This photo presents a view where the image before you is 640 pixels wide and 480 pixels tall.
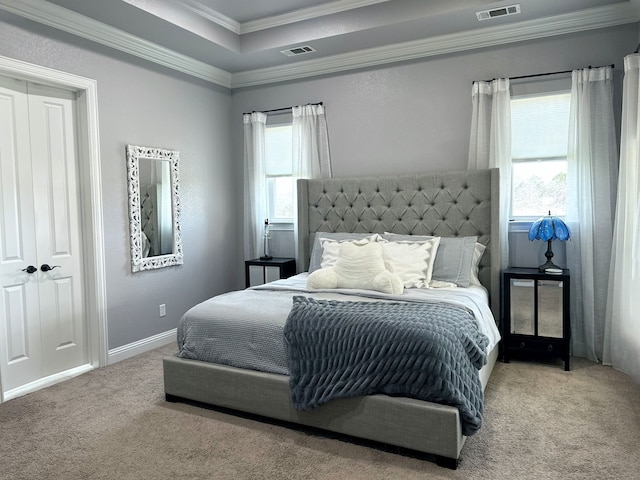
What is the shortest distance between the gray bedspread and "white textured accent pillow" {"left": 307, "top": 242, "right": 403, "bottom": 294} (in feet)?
2.00

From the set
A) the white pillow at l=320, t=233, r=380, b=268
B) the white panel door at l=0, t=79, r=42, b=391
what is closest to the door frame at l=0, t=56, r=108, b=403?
the white panel door at l=0, t=79, r=42, b=391

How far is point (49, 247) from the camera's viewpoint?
3.58 metres

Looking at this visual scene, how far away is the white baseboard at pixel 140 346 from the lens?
3990mm

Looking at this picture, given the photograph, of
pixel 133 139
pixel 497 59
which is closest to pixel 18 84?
pixel 133 139

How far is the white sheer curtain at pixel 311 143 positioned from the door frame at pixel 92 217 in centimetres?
184

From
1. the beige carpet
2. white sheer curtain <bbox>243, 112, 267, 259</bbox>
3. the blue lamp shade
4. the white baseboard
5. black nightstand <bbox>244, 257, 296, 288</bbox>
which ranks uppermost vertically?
white sheer curtain <bbox>243, 112, 267, 259</bbox>

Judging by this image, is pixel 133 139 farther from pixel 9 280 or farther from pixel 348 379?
pixel 348 379

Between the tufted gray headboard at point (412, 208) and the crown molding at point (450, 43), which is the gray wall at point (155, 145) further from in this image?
the tufted gray headboard at point (412, 208)

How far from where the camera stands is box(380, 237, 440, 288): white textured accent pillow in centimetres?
366

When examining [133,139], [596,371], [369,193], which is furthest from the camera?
[369,193]

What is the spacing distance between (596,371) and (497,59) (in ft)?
8.64

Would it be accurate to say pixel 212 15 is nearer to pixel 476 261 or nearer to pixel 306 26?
pixel 306 26

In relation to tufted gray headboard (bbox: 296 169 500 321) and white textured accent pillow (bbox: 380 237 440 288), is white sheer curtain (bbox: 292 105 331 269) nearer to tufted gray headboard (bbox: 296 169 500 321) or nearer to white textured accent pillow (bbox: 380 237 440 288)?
tufted gray headboard (bbox: 296 169 500 321)

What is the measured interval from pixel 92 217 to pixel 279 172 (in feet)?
6.57
